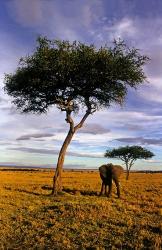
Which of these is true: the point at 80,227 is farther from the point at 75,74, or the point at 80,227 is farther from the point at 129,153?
the point at 129,153

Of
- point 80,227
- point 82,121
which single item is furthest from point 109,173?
point 80,227

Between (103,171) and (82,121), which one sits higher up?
(82,121)

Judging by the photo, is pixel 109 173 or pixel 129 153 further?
pixel 129 153

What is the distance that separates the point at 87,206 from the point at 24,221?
12.3 ft

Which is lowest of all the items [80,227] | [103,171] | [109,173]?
[80,227]

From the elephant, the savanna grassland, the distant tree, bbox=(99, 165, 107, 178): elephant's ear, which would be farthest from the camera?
the distant tree

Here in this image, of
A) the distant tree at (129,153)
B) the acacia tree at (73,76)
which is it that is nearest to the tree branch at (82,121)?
the acacia tree at (73,76)

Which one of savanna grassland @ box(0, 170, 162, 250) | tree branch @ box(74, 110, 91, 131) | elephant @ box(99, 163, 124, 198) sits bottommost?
savanna grassland @ box(0, 170, 162, 250)

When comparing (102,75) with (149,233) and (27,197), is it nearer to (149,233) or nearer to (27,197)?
(27,197)

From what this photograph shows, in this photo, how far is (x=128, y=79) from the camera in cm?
3206

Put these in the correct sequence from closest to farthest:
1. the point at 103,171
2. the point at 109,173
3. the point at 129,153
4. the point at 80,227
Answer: the point at 80,227
the point at 109,173
the point at 103,171
the point at 129,153

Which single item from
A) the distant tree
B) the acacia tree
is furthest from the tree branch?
the distant tree

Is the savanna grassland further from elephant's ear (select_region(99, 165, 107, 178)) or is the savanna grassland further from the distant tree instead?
the distant tree

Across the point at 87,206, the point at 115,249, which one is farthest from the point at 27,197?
the point at 115,249
